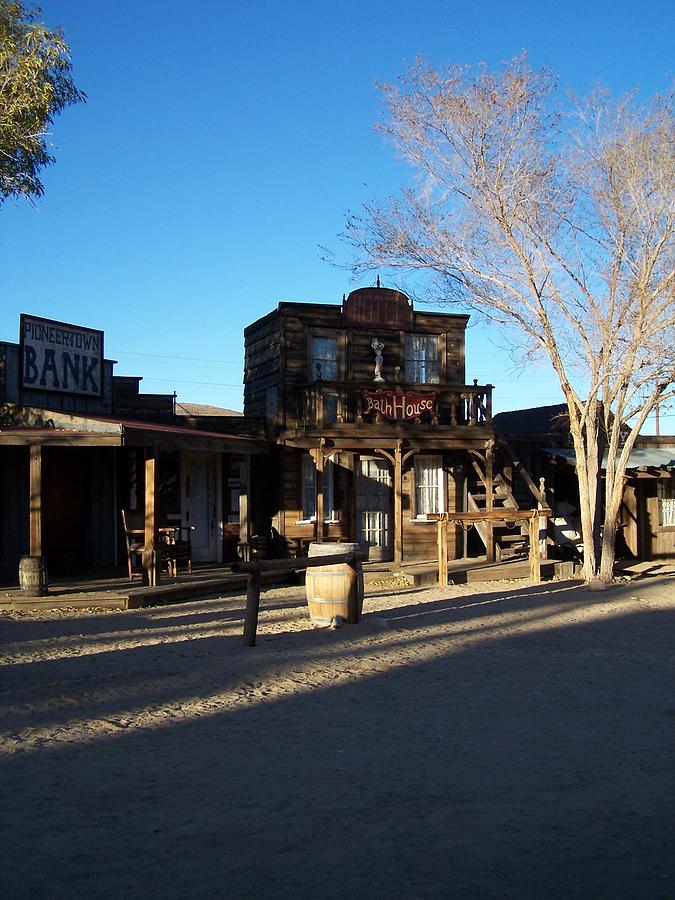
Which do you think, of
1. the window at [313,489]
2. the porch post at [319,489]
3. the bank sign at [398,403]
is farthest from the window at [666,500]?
the porch post at [319,489]

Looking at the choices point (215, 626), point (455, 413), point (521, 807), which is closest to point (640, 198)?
point (455, 413)

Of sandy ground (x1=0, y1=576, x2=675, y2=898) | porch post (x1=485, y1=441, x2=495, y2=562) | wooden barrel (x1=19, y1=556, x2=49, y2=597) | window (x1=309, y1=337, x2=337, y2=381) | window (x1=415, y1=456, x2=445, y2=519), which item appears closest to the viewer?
sandy ground (x1=0, y1=576, x2=675, y2=898)

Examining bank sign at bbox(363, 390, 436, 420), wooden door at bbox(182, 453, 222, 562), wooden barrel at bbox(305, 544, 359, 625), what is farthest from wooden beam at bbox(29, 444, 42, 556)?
bank sign at bbox(363, 390, 436, 420)

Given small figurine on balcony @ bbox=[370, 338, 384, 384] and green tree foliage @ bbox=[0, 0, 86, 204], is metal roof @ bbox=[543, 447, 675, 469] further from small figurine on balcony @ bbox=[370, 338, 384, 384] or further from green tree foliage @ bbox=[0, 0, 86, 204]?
green tree foliage @ bbox=[0, 0, 86, 204]

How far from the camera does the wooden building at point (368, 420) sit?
60.6 ft

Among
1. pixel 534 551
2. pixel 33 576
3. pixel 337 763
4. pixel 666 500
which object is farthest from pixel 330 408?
pixel 337 763

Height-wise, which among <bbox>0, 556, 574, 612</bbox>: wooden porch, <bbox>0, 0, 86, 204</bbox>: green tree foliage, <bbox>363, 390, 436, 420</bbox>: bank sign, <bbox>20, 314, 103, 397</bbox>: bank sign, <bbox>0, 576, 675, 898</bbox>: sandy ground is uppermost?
<bbox>0, 0, 86, 204</bbox>: green tree foliage

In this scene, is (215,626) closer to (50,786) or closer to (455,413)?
(50,786)

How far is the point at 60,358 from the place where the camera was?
18.0 m

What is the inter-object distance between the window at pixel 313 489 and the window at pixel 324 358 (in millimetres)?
1747

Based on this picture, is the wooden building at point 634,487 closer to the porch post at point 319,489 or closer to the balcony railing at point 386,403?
the balcony railing at point 386,403

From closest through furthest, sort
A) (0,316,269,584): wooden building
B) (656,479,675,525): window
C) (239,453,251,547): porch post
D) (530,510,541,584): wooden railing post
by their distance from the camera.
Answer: (0,316,269,584): wooden building → (530,510,541,584): wooden railing post → (239,453,251,547): porch post → (656,479,675,525): window

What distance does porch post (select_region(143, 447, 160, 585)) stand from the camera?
47.9ft

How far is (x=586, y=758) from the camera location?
232 inches
